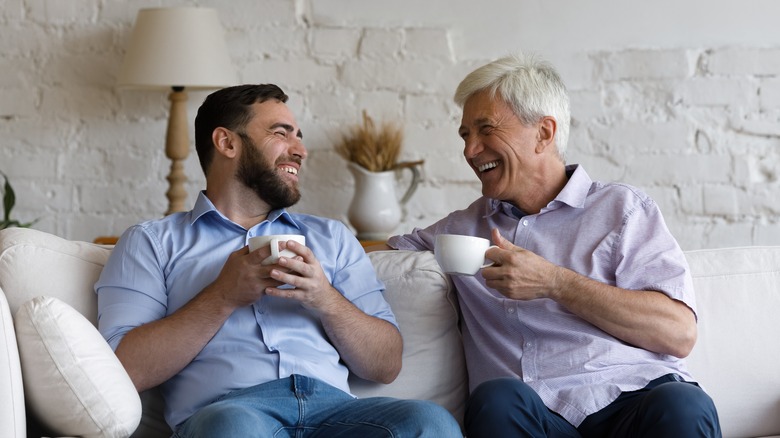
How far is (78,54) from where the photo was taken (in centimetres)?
320

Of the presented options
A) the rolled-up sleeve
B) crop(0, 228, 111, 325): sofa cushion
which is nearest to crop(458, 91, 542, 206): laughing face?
the rolled-up sleeve

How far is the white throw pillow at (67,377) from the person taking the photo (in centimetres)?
160

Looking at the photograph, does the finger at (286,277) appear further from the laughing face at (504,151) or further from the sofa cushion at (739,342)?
the sofa cushion at (739,342)

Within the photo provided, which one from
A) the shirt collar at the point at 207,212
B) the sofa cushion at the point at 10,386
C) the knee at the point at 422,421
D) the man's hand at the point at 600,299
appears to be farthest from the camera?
the shirt collar at the point at 207,212

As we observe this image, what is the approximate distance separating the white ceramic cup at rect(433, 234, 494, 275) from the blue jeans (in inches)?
10.1

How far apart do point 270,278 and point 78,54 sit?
1.74m

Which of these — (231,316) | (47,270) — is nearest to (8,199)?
(47,270)

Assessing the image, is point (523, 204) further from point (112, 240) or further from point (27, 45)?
point (27, 45)

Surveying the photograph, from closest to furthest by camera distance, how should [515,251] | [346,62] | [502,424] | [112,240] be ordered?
[502,424] < [515,251] < [112,240] < [346,62]

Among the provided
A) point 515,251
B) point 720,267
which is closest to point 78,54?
point 515,251

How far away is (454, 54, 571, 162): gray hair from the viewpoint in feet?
6.95

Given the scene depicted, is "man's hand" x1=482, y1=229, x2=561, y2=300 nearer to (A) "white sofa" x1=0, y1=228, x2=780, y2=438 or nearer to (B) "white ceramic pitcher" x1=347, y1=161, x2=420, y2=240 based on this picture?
(A) "white sofa" x1=0, y1=228, x2=780, y2=438

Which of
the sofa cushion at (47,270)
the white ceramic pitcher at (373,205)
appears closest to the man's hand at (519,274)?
the sofa cushion at (47,270)

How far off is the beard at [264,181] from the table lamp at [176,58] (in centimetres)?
88
